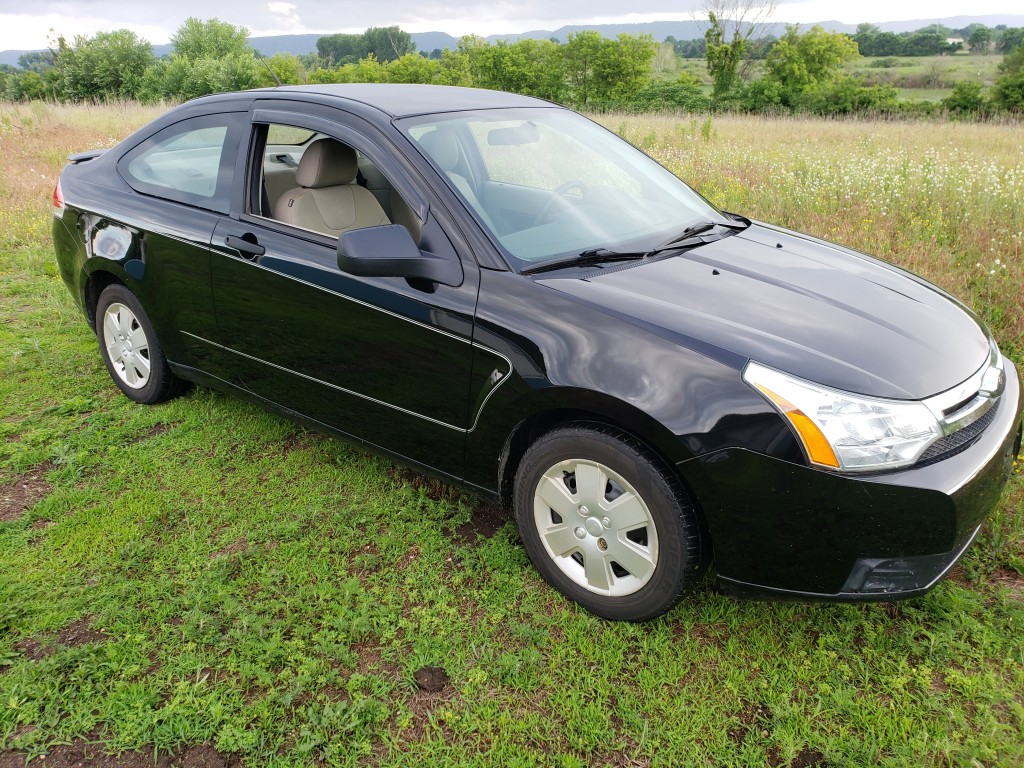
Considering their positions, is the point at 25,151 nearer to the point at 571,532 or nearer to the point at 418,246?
the point at 418,246

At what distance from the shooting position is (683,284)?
2.55 meters

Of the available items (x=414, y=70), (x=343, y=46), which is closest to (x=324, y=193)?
(x=414, y=70)

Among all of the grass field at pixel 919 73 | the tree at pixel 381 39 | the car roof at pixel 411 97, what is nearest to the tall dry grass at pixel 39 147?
the car roof at pixel 411 97

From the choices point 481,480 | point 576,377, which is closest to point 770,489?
point 576,377

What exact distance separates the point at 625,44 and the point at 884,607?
6232cm

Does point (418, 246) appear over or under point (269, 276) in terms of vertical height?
over

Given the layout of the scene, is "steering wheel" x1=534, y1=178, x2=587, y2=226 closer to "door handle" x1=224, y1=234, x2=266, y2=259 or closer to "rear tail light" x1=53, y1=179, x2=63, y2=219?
"door handle" x1=224, y1=234, x2=266, y2=259

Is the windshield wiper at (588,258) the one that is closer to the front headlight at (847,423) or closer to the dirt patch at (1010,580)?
the front headlight at (847,423)

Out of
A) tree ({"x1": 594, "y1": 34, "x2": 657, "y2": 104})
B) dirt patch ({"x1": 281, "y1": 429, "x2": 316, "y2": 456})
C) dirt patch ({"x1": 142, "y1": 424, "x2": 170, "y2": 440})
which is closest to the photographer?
dirt patch ({"x1": 281, "y1": 429, "x2": 316, "y2": 456})

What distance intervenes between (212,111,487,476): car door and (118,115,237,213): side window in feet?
0.58

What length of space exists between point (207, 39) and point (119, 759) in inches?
3434

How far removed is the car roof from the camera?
3.02 m

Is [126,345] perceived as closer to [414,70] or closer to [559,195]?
[559,195]

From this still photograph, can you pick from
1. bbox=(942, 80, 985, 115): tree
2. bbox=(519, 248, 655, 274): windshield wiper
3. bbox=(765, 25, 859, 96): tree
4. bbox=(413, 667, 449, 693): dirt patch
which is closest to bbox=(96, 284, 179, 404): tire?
bbox=(519, 248, 655, 274): windshield wiper
